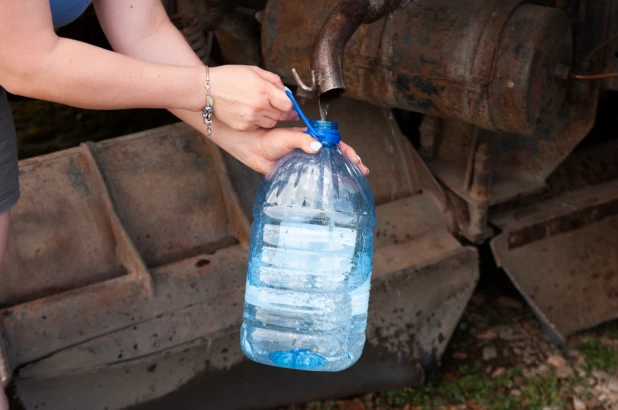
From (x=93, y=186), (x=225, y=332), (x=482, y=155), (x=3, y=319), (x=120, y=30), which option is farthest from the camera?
(x=482, y=155)

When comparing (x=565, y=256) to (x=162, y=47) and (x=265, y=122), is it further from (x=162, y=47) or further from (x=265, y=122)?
(x=162, y=47)

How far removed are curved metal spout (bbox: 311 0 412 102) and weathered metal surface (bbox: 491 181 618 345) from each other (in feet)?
4.94

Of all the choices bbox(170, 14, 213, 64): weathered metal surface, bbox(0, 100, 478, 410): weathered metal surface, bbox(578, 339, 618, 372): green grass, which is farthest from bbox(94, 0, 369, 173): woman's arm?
bbox(578, 339, 618, 372): green grass

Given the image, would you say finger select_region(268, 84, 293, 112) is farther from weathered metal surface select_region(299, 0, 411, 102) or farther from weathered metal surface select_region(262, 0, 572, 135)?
weathered metal surface select_region(262, 0, 572, 135)

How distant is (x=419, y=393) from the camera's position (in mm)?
3195

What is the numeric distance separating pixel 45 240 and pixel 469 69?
5.73 ft

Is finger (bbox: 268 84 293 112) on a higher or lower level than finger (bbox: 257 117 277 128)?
higher

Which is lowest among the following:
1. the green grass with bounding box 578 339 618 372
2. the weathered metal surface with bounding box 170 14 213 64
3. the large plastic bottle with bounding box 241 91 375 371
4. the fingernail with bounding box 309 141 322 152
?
the green grass with bounding box 578 339 618 372

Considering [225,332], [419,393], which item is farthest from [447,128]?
[225,332]

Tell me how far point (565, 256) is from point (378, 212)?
950mm

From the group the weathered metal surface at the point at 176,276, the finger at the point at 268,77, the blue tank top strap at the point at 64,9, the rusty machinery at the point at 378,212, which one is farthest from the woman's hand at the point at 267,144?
the weathered metal surface at the point at 176,276

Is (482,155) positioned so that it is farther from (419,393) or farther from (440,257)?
(419,393)

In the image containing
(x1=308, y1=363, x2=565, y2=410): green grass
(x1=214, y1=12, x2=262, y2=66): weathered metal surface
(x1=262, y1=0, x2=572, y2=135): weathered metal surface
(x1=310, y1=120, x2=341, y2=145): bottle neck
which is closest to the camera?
(x1=310, y1=120, x2=341, y2=145): bottle neck

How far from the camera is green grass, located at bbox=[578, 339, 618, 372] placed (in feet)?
10.9
